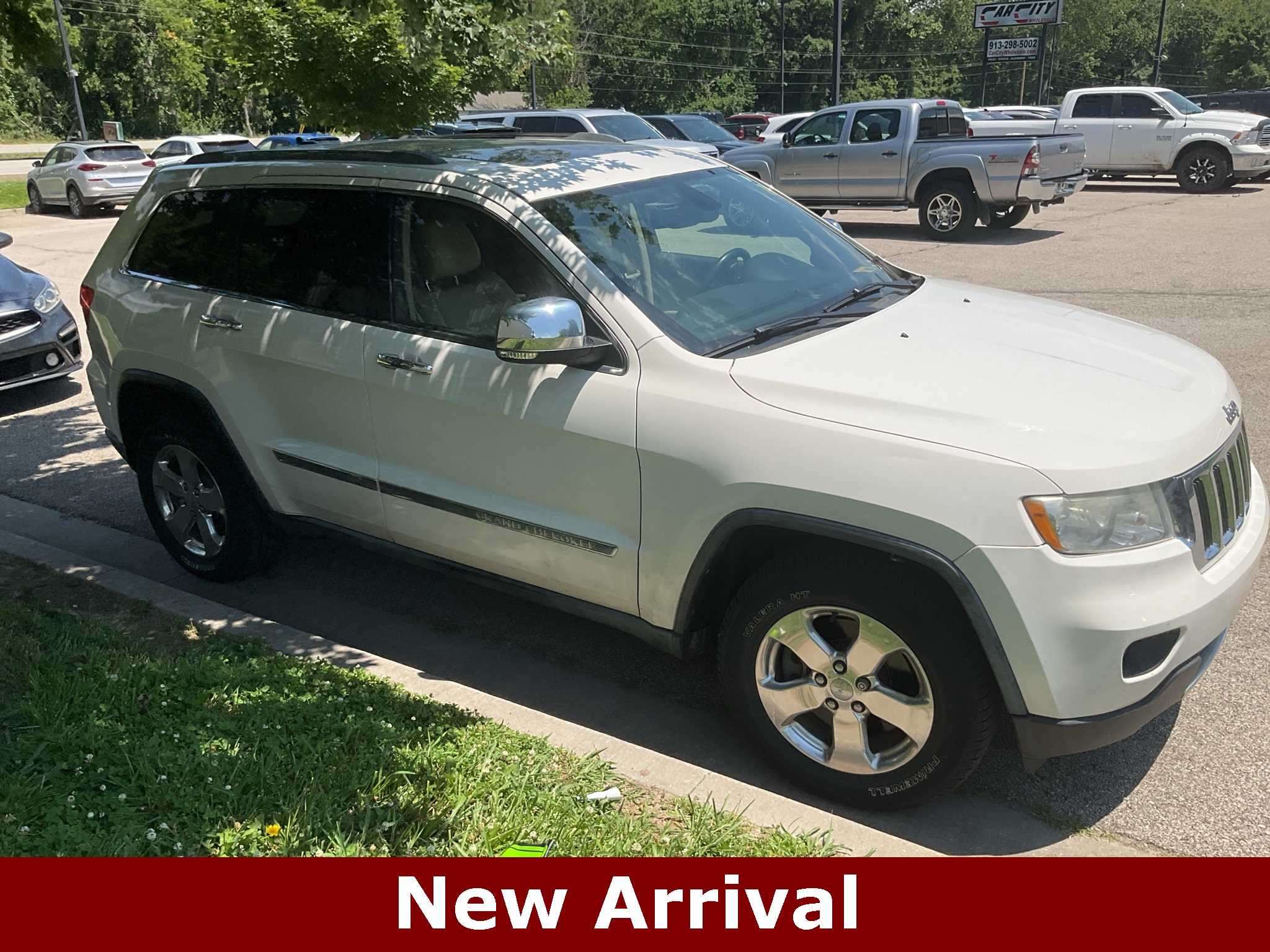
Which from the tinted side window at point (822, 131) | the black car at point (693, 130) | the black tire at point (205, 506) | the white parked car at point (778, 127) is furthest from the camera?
the black car at point (693, 130)

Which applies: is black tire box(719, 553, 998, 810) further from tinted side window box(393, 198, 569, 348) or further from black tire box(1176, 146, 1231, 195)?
black tire box(1176, 146, 1231, 195)

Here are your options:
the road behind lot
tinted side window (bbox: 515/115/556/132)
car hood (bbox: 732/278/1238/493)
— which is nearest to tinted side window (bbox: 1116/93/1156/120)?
tinted side window (bbox: 515/115/556/132)

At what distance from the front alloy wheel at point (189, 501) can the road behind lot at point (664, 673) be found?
0.23 metres

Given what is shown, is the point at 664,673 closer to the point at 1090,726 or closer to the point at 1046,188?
the point at 1090,726

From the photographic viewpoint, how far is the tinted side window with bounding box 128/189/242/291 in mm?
4629

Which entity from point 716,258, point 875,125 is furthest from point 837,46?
point 716,258

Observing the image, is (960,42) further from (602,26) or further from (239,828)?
(239,828)

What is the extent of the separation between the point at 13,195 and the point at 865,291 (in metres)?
30.7

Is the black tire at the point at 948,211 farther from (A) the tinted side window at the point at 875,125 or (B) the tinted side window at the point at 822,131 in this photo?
(B) the tinted side window at the point at 822,131

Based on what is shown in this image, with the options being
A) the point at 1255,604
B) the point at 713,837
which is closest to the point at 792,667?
the point at 713,837

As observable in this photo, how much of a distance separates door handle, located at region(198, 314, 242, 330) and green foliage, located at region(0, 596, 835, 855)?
4.40 feet

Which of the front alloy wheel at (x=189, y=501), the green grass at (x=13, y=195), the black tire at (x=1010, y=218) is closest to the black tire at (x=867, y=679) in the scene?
the front alloy wheel at (x=189, y=501)

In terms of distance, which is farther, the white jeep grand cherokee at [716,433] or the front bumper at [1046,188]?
the front bumper at [1046,188]

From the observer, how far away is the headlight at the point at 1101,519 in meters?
2.80
